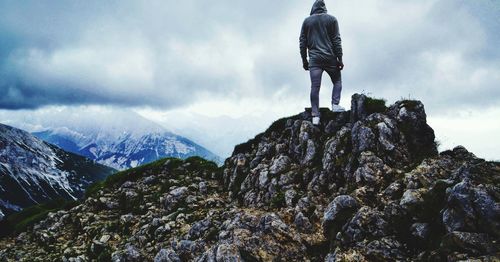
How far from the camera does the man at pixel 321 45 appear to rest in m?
17.8

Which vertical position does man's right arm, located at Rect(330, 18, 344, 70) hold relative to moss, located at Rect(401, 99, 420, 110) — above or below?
above

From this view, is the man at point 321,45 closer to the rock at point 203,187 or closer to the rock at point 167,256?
A: the rock at point 203,187

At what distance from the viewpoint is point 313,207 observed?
598 inches

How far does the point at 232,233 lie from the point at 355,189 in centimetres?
552

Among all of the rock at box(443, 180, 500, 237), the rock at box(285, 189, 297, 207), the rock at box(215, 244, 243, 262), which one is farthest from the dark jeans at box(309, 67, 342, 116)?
the rock at box(215, 244, 243, 262)

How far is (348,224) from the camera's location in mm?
12266

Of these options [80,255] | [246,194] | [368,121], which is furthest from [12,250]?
[368,121]

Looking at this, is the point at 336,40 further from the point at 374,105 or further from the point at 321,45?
the point at 374,105

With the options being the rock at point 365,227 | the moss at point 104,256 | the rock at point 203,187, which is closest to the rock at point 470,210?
the rock at point 365,227

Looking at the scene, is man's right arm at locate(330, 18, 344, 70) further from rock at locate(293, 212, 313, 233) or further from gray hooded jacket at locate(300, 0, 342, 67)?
rock at locate(293, 212, 313, 233)

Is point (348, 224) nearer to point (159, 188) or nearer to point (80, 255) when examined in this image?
point (80, 255)

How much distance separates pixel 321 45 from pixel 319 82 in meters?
1.91

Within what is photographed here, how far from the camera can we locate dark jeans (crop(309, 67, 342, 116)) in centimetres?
1791

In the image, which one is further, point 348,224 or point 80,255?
point 80,255
